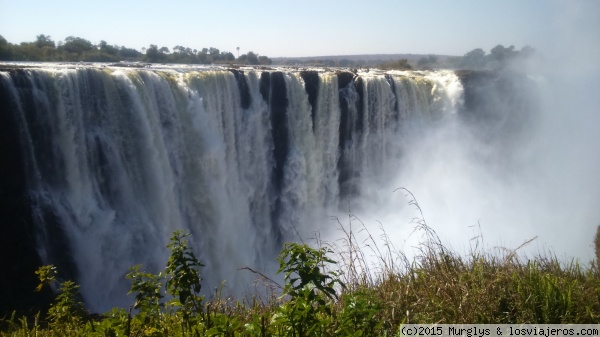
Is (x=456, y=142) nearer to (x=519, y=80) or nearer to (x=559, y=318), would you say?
(x=519, y=80)

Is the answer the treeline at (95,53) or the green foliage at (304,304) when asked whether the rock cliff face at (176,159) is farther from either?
the treeline at (95,53)

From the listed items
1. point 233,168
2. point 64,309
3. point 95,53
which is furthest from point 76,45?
point 64,309

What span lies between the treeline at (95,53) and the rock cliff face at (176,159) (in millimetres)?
11905

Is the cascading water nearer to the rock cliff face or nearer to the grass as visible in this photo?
the rock cliff face

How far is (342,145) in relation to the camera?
1748 centimetres

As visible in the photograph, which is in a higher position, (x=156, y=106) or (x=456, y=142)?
(x=156, y=106)

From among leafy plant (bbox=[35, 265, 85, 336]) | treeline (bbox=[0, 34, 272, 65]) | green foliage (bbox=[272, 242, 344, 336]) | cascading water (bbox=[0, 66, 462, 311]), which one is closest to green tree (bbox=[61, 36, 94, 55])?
treeline (bbox=[0, 34, 272, 65])

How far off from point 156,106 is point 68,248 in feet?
12.1

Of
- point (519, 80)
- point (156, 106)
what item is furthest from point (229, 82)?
point (519, 80)

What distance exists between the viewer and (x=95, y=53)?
90.2 ft

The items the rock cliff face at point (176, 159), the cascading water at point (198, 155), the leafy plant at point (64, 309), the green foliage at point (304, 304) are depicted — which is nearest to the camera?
the green foliage at point (304, 304)

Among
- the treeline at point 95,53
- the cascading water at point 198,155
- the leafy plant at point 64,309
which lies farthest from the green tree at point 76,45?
the leafy plant at point 64,309

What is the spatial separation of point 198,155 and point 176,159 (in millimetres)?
602

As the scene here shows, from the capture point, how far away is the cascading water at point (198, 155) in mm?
9492
